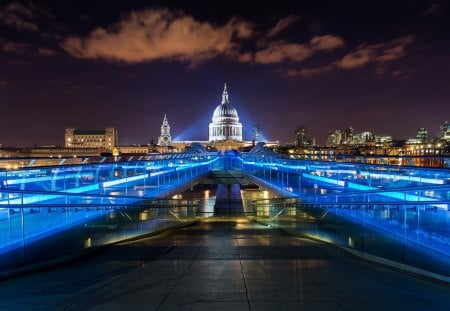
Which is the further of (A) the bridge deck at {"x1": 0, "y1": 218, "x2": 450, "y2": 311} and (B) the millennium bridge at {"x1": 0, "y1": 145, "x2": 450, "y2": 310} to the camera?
(B) the millennium bridge at {"x1": 0, "y1": 145, "x2": 450, "y2": 310}

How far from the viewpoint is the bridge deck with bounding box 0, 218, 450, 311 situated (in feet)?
18.0

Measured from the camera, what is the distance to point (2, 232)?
725 centimetres

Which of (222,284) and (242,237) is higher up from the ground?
(222,284)

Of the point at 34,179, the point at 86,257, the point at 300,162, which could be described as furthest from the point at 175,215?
the point at 86,257

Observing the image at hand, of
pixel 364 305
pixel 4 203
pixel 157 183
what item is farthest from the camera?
pixel 157 183

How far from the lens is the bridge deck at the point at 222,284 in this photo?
5473 millimetres

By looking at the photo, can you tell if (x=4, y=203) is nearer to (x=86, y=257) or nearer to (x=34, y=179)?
(x=86, y=257)

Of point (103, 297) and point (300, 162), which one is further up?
point (300, 162)

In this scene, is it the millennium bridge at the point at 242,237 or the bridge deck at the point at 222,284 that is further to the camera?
the millennium bridge at the point at 242,237

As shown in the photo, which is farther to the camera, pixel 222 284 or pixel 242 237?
pixel 242 237

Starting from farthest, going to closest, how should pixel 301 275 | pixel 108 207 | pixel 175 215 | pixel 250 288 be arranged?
pixel 175 215, pixel 108 207, pixel 301 275, pixel 250 288

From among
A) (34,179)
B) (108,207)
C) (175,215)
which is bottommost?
(175,215)

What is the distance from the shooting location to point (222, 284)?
6.43m

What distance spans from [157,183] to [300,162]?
655 cm
